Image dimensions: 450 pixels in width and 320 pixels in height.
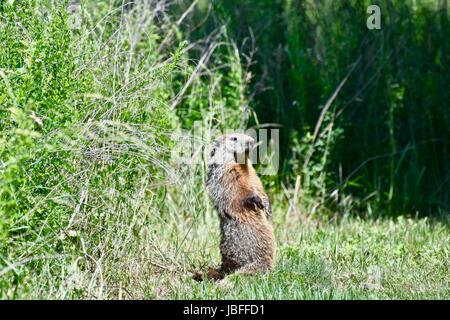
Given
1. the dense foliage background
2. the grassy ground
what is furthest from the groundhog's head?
the grassy ground

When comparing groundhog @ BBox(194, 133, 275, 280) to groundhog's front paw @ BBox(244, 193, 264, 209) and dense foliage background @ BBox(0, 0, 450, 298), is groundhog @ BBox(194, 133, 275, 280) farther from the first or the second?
dense foliage background @ BBox(0, 0, 450, 298)

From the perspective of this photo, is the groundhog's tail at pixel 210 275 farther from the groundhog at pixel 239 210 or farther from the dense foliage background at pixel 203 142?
the dense foliage background at pixel 203 142

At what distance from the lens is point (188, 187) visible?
701 centimetres

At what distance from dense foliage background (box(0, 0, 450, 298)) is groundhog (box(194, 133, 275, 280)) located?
0.68 feet

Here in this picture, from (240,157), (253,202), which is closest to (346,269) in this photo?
(253,202)

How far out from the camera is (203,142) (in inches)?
242

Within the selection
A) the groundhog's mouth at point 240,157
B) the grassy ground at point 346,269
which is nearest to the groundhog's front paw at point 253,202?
the groundhog's mouth at point 240,157

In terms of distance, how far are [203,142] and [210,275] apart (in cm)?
95

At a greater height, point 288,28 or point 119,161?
point 288,28

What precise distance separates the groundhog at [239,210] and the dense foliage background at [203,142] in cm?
21

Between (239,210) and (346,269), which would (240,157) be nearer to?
(239,210)

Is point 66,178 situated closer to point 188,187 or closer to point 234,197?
point 234,197

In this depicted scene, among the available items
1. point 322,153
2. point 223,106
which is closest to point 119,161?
point 223,106
